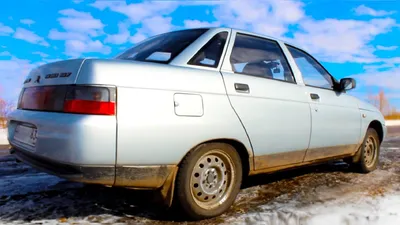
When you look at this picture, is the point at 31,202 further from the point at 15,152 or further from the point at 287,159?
the point at 287,159

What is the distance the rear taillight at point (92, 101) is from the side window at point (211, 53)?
809 millimetres

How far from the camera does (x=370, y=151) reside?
502 centimetres

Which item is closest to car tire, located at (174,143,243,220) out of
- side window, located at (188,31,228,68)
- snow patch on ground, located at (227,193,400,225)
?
snow patch on ground, located at (227,193,400,225)

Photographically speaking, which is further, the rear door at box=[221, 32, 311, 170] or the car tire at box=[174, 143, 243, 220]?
the rear door at box=[221, 32, 311, 170]

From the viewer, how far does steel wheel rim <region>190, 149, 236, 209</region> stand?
2729mm

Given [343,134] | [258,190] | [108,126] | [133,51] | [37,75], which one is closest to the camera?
[108,126]

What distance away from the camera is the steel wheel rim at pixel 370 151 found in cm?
491

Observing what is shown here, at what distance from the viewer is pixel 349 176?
4.65 metres

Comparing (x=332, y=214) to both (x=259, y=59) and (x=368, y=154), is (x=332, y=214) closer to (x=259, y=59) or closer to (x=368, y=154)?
(x=259, y=59)

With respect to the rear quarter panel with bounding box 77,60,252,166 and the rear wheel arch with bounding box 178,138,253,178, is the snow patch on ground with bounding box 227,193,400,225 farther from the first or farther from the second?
the rear quarter panel with bounding box 77,60,252,166

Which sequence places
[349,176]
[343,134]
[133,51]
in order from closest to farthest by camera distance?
[133,51] → [343,134] → [349,176]

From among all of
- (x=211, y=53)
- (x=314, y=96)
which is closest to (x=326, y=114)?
(x=314, y=96)

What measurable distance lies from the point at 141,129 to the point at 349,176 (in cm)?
346

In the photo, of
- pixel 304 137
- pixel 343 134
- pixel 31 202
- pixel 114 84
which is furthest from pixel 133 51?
pixel 343 134
